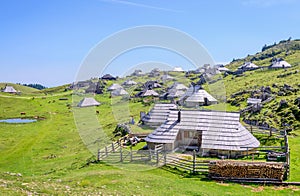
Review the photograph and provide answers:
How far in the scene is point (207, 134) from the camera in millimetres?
27109

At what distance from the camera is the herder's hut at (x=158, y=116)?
129 ft

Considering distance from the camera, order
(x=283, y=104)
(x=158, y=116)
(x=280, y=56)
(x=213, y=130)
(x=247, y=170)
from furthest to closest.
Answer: (x=280, y=56)
(x=283, y=104)
(x=158, y=116)
(x=213, y=130)
(x=247, y=170)

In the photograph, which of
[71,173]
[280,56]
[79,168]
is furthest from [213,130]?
[280,56]

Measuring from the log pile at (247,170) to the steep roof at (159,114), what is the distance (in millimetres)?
18501

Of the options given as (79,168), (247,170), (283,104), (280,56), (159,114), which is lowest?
(79,168)

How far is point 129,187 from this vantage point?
1822 cm

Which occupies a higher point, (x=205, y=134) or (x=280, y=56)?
(x=280, y=56)

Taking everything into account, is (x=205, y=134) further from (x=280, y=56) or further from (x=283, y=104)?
(x=280, y=56)

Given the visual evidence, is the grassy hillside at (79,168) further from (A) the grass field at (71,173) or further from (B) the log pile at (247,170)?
(B) the log pile at (247,170)

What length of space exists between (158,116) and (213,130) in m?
13.6

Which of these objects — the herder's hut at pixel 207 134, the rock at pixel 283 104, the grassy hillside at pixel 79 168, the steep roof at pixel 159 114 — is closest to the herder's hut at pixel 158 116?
the steep roof at pixel 159 114

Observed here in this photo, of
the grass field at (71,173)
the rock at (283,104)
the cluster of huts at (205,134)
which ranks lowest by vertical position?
the grass field at (71,173)

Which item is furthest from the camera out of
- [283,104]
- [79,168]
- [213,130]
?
[283,104]

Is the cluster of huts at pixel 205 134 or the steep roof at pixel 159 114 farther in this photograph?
the steep roof at pixel 159 114
